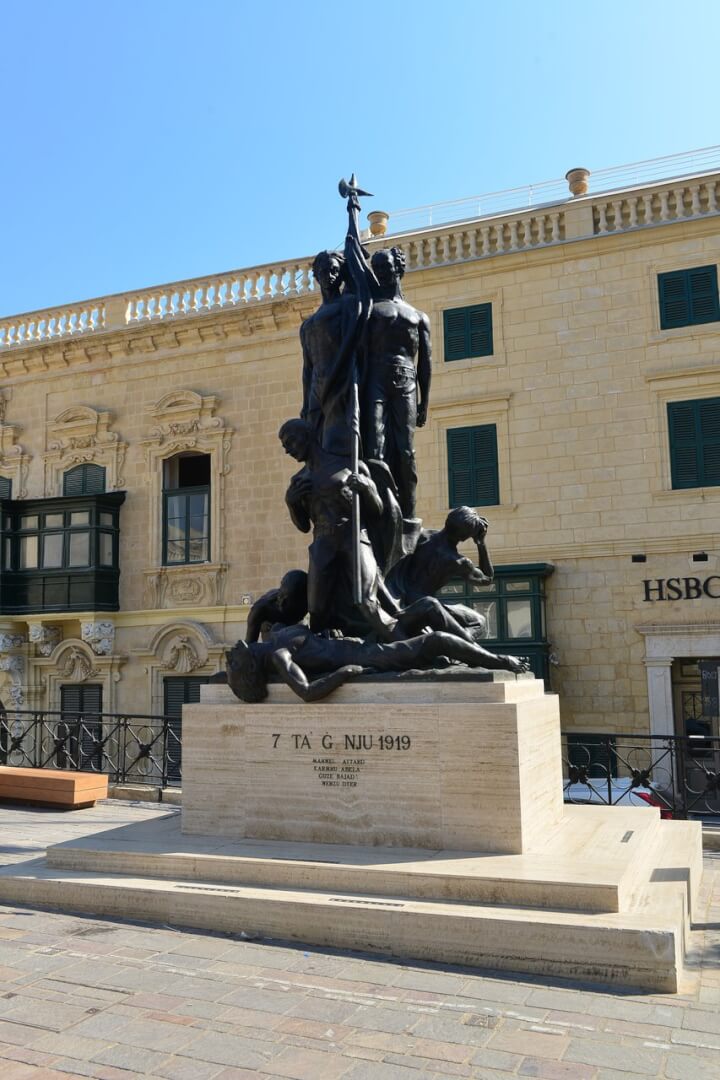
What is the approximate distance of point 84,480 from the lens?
2395 centimetres

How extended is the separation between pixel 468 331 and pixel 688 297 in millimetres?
4622

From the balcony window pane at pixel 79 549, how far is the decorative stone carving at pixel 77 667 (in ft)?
7.25

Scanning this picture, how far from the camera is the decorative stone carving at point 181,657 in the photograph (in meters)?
22.0

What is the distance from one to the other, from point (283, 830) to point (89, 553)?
17740 millimetres

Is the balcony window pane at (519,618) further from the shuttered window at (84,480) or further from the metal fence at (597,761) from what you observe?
the shuttered window at (84,480)

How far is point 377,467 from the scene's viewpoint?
7.45 metres

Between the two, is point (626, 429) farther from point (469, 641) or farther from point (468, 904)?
point (468, 904)

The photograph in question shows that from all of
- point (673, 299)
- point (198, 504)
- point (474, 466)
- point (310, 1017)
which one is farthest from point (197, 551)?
point (310, 1017)

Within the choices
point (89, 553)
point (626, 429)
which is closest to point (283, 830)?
point (626, 429)

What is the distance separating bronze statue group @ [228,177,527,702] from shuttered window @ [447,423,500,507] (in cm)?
1186

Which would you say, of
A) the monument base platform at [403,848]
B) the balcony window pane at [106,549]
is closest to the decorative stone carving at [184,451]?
the balcony window pane at [106,549]

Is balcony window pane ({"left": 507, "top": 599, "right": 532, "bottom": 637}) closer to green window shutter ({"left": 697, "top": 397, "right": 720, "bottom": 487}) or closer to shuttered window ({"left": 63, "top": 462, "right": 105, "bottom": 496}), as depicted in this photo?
green window shutter ({"left": 697, "top": 397, "right": 720, "bottom": 487})

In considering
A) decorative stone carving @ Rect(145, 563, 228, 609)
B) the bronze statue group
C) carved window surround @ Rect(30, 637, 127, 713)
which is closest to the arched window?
decorative stone carving @ Rect(145, 563, 228, 609)

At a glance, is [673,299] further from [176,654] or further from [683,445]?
[176,654]
